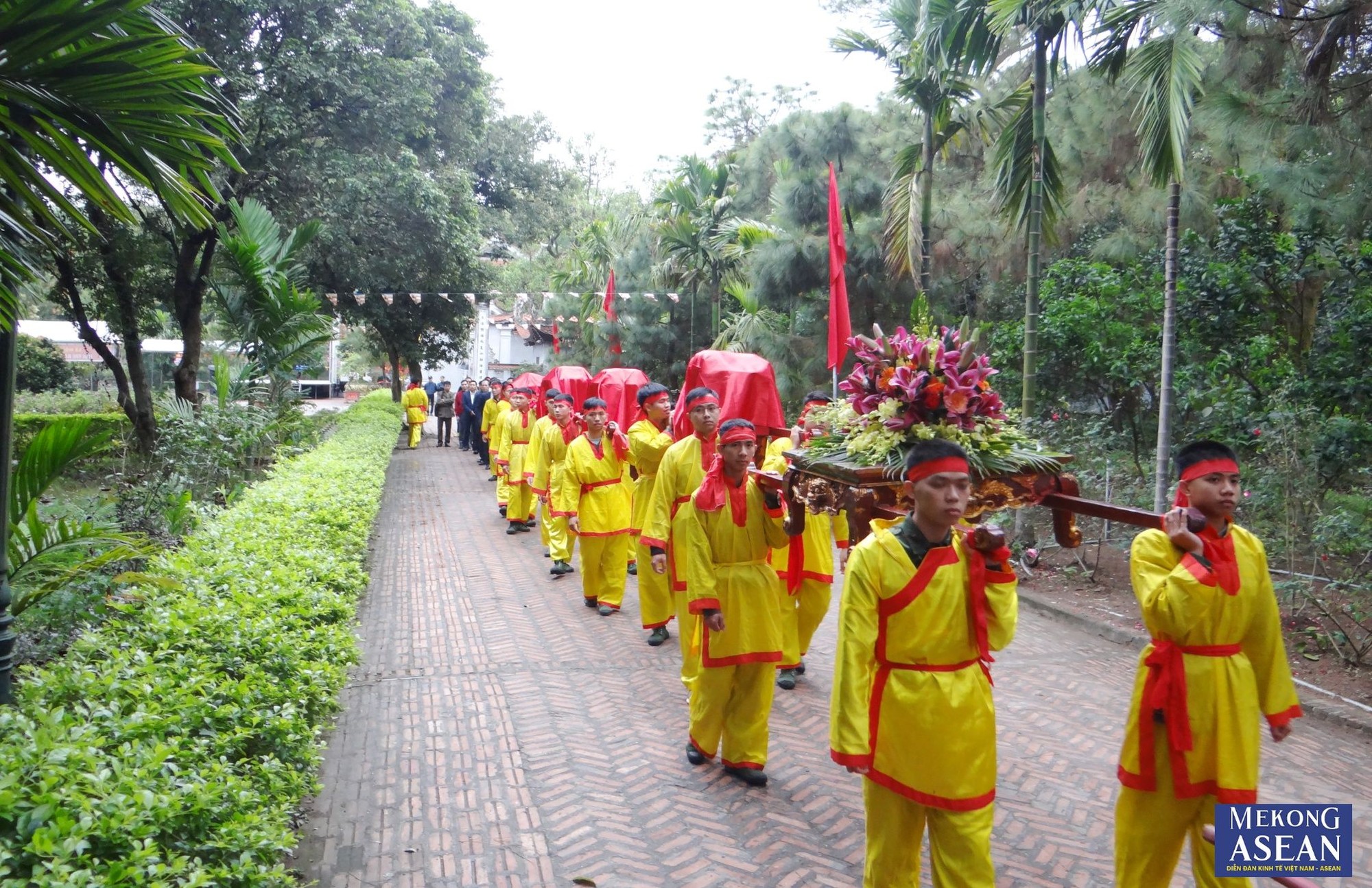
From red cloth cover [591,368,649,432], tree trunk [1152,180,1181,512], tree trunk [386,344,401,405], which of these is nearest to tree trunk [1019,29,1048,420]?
tree trunk [1152,180,1181,512]

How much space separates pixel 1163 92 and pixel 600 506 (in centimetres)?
586

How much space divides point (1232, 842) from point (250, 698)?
3694 millimetres

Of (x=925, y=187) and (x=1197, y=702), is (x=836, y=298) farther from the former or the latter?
(x=1197, y=702)

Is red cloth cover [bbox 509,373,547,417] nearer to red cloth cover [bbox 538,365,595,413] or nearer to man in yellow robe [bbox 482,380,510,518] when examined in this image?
red cloth cover [bbox 538,365,595,413]

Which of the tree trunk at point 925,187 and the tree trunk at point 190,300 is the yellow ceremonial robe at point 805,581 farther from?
the tree trunk at point 190,300

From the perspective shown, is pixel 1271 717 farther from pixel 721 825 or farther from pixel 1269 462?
pixel 1269 462

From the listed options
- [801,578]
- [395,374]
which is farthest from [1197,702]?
[395,374]

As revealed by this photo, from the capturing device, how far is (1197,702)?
3.54 metres

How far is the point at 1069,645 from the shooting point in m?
8.16

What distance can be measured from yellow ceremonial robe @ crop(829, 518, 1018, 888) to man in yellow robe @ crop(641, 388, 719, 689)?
8.40 feet

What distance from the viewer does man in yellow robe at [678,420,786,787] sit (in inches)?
206

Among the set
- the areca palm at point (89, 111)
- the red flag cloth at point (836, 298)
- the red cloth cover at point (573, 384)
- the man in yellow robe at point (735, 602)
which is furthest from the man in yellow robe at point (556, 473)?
the areca palm at point (89, 111)

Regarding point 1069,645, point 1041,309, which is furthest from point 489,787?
point 1041,309

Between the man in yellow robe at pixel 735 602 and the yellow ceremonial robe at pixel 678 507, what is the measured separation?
59 centimetres
